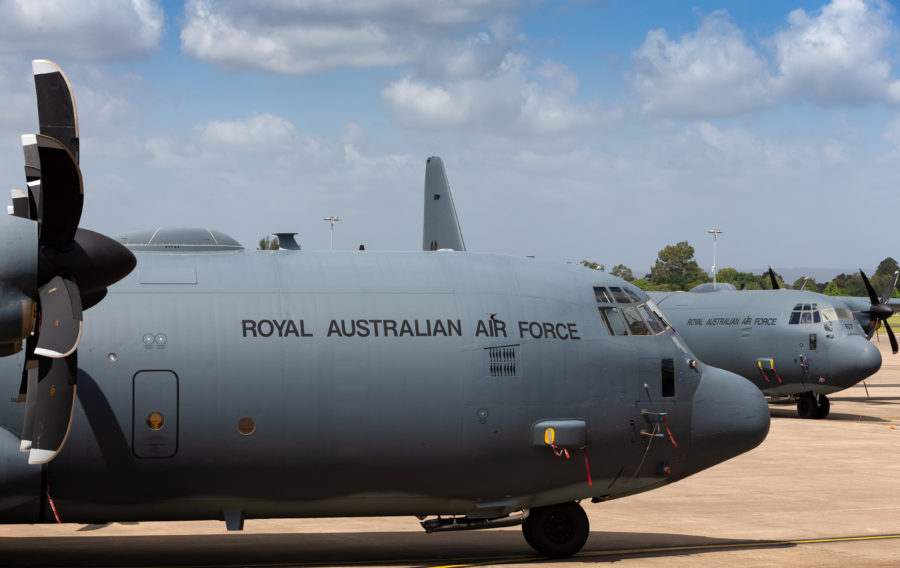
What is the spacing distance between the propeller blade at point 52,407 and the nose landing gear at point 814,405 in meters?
31.5

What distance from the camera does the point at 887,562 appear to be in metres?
15.2

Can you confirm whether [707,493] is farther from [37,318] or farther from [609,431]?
[37,318]

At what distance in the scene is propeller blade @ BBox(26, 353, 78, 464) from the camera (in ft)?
37.4

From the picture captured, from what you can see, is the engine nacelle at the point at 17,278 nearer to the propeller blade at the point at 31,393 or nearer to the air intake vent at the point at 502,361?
the propeller blade at the point at 31,393

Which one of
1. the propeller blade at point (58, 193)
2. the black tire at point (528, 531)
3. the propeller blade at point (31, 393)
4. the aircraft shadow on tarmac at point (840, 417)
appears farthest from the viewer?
the aircraft shadow on tarmac at point (840, 417)

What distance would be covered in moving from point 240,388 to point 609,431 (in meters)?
5.01

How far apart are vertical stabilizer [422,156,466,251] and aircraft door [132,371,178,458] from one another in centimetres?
1419

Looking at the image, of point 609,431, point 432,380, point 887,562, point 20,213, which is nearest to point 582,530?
point 609,431

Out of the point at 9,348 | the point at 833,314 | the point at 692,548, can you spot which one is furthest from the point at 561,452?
the point at 833,314

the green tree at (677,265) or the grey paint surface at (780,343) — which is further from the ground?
the green tree at (677,265)

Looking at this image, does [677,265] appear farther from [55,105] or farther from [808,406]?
[55,105]

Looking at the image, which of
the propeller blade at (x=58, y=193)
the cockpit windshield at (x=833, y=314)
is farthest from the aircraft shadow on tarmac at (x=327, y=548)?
the cockpit windshield at (x=833, y=314)

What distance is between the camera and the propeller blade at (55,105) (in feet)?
35.7

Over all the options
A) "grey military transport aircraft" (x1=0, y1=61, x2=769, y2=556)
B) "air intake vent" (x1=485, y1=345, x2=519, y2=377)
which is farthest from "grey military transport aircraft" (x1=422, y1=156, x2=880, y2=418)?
"air intake vent" (x1=485, y1=345, x2=519, y2=377)
